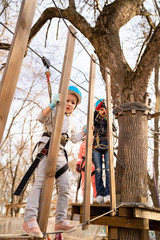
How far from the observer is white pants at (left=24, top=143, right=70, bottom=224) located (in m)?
1.67

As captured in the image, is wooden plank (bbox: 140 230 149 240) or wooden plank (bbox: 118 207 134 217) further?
wooden plank (bbox: 140 230 149 240)

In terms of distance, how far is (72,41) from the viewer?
1909 mm

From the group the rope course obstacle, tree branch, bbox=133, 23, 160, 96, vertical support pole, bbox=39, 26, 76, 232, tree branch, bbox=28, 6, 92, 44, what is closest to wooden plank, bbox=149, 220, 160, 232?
the rope course obstacle

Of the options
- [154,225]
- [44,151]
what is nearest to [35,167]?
[44,151]

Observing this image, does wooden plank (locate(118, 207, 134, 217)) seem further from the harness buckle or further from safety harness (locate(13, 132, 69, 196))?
the harness buckle

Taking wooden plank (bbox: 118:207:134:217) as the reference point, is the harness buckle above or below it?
above

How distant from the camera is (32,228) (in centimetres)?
149

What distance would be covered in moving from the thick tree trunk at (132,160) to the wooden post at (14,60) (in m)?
2.57

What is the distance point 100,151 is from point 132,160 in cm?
53

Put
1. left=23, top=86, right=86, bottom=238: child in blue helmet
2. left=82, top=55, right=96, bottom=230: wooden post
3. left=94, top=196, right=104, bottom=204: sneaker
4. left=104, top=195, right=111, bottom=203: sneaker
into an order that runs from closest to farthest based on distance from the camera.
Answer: left=23, top=86, right=86, bottom=238: child in blue helmet < left=82, top=55, right=96, bottom=230: wooden post < left=104, top=195, right=111, bottom=203: sneaker < left=94, top=196, right=104, bottom=204: sneaker

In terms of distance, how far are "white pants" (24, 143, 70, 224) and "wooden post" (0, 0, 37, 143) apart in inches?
31.0

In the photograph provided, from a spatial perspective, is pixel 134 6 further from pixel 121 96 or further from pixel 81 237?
pixel 81 237

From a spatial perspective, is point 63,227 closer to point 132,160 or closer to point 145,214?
→ point 145,214

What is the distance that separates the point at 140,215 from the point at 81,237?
298 inches
